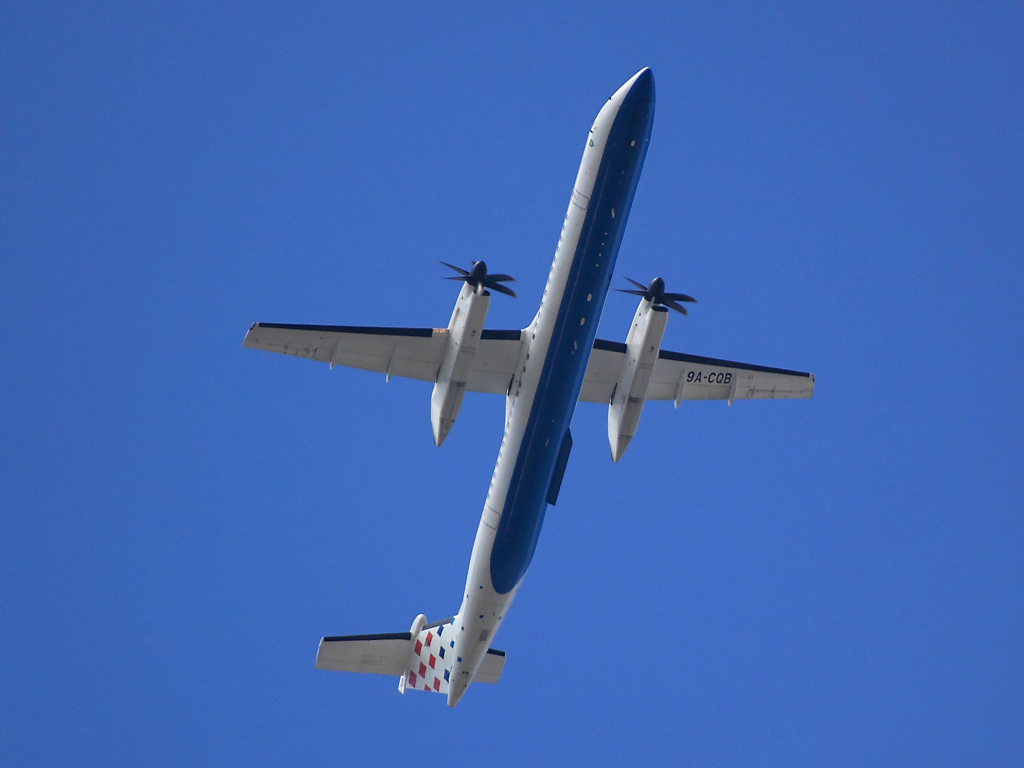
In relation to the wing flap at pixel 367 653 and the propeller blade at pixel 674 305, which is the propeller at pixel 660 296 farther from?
the wing flap at pixel 367 653

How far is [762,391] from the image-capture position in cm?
3083

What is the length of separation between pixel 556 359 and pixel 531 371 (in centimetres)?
79

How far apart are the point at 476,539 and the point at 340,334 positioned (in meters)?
5.88

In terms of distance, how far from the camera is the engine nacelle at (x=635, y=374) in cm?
2808

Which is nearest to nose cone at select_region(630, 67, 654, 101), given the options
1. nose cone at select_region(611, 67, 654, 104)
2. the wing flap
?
nose cone at select_region(611, 67, 654, 104)

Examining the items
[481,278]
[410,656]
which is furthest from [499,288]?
[410,656]

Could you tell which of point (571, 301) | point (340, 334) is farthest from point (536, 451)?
point (340, 334)

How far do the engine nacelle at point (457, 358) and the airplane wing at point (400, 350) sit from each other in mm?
308

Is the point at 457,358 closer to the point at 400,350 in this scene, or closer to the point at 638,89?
the point at 400,350

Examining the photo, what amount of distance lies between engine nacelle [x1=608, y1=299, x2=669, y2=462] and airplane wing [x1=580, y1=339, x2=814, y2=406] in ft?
1.63

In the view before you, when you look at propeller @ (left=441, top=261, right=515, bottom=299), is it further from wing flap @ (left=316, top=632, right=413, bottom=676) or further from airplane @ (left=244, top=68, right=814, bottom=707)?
wing flap @ (left=316, top=632, right=413, bottom=676)

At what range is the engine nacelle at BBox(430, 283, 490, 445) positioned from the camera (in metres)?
26.3

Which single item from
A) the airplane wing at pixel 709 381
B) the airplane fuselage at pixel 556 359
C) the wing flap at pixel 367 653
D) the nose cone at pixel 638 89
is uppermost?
the nose cone at pixel 638 89

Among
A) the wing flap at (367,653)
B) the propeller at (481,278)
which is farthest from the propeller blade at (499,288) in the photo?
the wing flap at (367,653)
